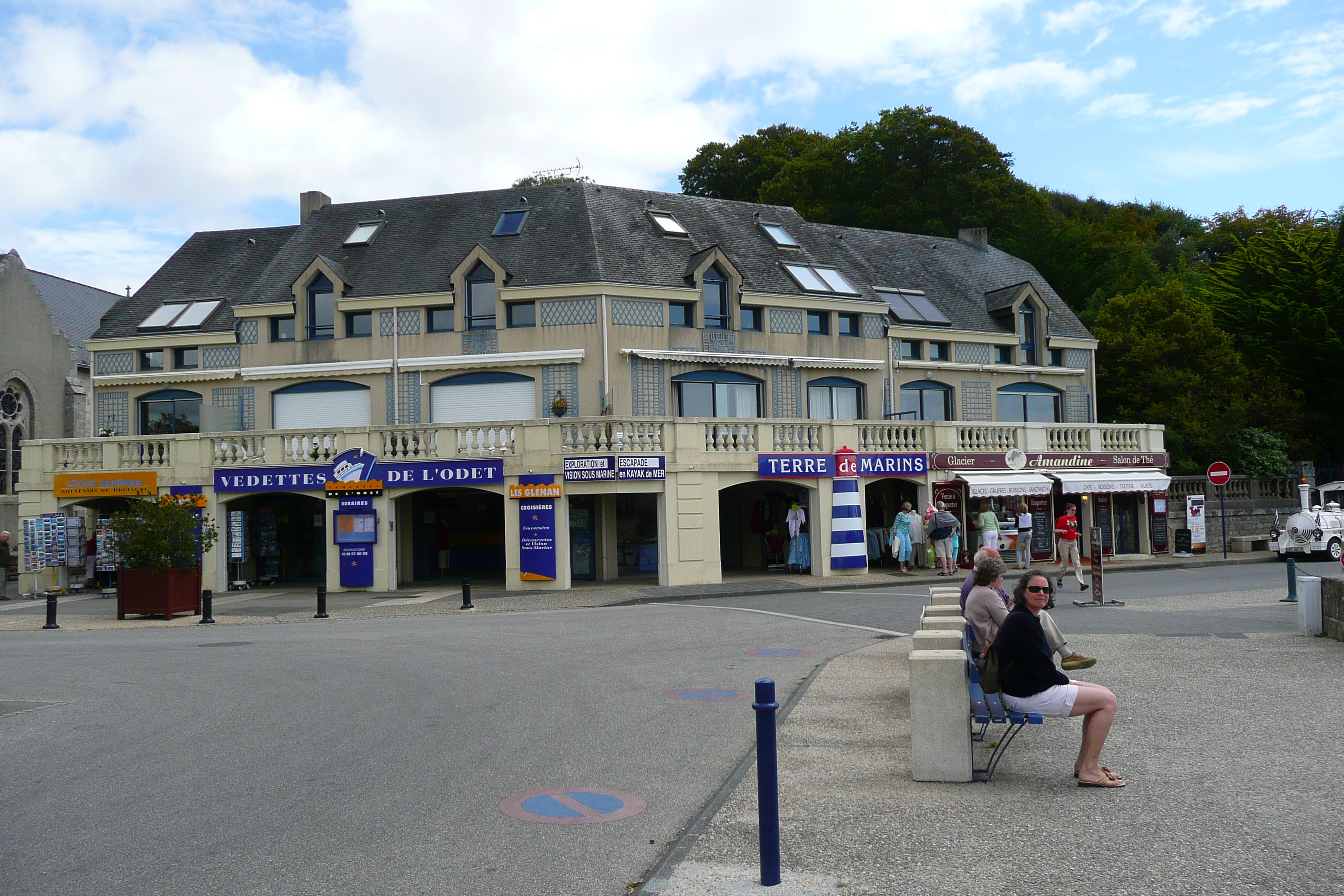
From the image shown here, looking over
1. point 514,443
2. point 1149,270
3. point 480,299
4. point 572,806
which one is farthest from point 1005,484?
point 1149,270

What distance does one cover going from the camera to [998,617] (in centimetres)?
950

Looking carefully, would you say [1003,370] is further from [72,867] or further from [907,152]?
[72,867]

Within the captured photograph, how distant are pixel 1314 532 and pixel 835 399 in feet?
46.6

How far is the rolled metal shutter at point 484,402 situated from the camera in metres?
30.7

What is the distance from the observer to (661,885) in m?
5.64

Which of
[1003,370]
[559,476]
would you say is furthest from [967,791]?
[1003,370]

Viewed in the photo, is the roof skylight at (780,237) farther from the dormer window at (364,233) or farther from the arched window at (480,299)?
the dormer window at (364,233)

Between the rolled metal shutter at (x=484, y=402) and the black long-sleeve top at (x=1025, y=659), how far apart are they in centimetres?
2372

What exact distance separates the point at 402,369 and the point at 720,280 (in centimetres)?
986

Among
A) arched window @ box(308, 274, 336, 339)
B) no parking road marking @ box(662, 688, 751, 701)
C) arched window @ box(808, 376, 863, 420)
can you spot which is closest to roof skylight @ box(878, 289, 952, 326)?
arched window @ box(808, 376, 863, 420)

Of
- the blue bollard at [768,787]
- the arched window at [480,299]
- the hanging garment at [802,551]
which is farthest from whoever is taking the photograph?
the arched window at [480,299]

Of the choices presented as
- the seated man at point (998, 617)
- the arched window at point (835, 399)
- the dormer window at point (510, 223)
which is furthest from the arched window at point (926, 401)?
the seated man at point (998, 617)

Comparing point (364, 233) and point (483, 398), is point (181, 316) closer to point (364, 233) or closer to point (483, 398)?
point (364, 233)

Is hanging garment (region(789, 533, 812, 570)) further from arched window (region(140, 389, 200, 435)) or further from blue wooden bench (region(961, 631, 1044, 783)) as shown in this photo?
blue wooden bench (region(961, 631, 1044, 783))
